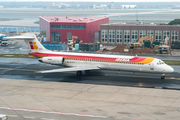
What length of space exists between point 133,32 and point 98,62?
45.6m

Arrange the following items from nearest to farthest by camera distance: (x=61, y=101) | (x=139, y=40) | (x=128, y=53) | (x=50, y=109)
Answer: (x=50, y=109)
(x=61, y=101)
(x=128, y=53)
(x=139, y=40)

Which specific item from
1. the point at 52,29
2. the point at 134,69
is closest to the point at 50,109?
the point at 134,69

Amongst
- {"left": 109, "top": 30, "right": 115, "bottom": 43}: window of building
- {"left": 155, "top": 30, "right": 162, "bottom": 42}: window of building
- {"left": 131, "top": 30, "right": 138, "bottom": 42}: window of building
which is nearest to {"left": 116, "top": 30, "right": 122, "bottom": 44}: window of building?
{"left": 109, "top": 30, "right": 115, "bottom": 43}: window of building

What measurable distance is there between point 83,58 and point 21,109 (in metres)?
17.7

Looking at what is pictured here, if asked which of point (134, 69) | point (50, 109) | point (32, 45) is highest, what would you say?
point (32, 45)

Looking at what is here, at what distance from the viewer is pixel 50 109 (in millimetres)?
26531

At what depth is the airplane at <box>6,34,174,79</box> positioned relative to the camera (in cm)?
3906

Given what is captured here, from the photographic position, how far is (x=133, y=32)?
84688 mm

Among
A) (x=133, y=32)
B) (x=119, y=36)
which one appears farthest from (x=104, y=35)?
(x=133, y=32)

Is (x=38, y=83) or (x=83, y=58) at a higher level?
(x=83, y=58)

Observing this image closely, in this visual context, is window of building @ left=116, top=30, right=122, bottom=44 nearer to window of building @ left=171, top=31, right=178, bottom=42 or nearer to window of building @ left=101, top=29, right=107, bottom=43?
window of building @ left=101, top=29, right=107, bottom=43

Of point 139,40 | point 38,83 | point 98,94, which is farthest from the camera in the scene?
point 139,40

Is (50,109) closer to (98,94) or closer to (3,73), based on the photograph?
(98,94)

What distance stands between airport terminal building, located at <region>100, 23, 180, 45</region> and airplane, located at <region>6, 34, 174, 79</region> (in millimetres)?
42982
